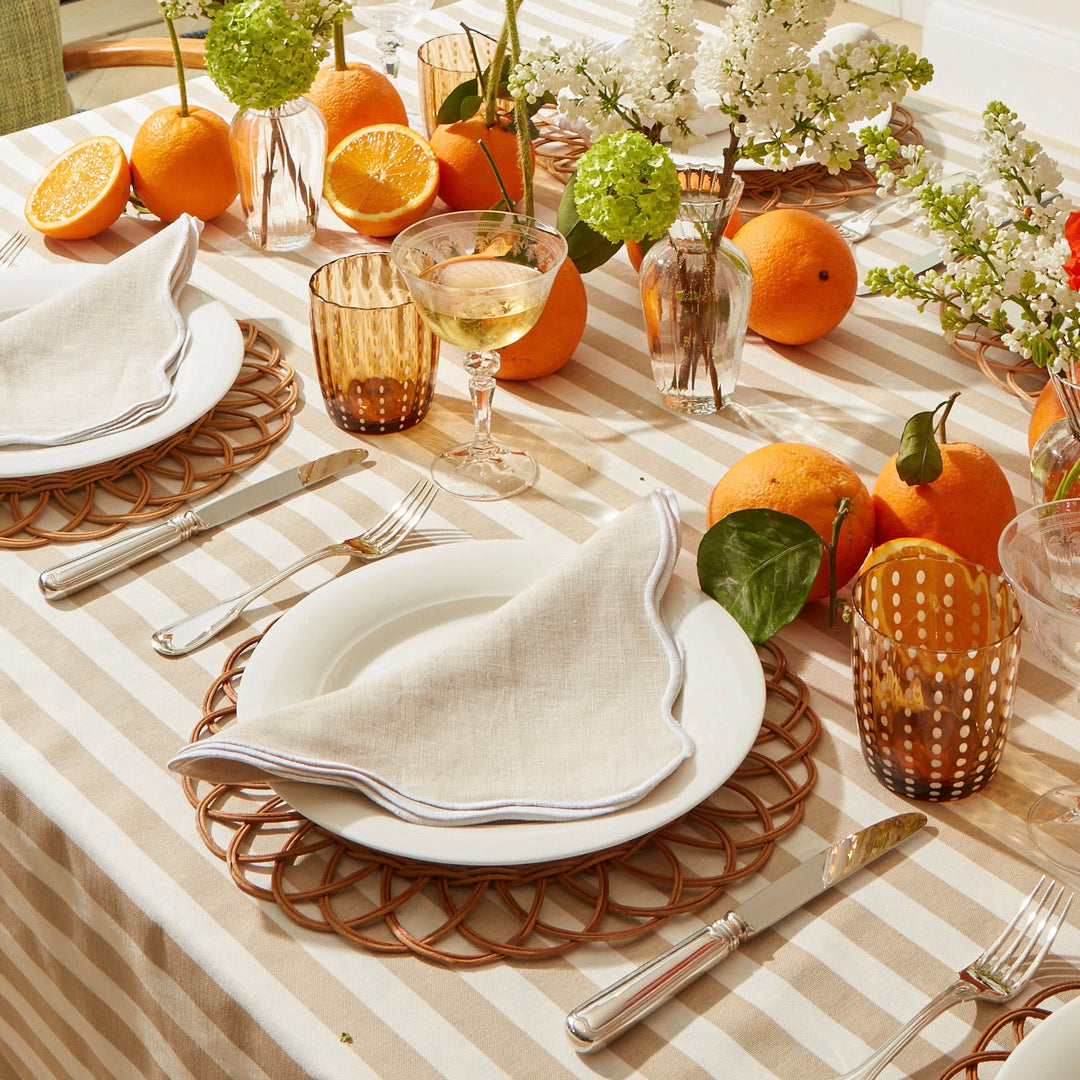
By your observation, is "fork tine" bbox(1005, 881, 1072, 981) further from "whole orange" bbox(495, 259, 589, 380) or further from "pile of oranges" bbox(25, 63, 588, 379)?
"pile of oranges" bbox(25, 63, 588, 379)

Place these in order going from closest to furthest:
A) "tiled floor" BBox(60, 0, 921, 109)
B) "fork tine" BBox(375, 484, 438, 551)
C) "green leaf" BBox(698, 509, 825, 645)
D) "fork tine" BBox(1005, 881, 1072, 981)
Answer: "fork tine" BBox(1005, 881, 1072, 981) → "green leaf" BBox(698, 509, 825, 645) → "fork tine" BBox(375, 484, 438, 551) → "tiled floor" BBox(60, 0, 921, 109)

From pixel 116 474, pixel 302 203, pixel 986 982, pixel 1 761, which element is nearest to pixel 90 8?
pixel 302 203

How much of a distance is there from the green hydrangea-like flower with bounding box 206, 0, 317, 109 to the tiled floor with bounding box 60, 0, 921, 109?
296cm

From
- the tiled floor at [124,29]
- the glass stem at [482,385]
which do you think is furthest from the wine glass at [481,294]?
the tiled floor at [124,29]

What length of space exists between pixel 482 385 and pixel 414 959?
1.69ft

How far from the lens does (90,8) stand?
14.9 ft

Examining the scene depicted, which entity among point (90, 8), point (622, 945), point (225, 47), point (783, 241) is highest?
point (225, 47)

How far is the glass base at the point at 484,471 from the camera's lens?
1.04 metres

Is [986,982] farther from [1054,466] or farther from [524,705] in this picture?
[1054,466]

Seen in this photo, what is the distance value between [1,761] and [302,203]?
0.78 m

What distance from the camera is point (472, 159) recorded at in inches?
53.9

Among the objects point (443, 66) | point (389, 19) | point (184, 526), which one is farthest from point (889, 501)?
point (389, 19)

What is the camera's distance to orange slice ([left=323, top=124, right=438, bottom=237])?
1371 millimetres

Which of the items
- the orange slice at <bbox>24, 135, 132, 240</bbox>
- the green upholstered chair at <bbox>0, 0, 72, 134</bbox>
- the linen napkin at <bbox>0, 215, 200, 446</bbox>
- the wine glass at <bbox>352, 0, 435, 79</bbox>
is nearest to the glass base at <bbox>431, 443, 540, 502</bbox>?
the linen napkin at <bbox>0, 215, 200, 446</bbox>
